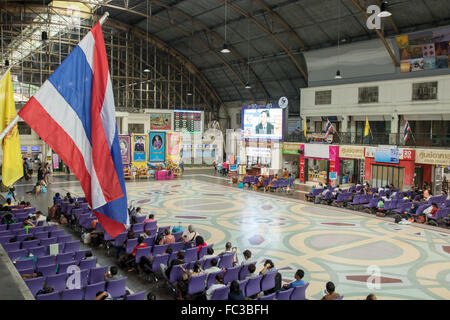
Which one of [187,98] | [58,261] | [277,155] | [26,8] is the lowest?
[58,261]

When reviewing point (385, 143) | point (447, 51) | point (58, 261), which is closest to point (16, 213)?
point (58, 261)

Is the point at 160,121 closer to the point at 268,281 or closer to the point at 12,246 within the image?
the point at 12,246

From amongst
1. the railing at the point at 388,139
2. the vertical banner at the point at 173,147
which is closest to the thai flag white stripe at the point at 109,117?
the railing at the point at 388,139

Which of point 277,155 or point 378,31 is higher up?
point 378,31

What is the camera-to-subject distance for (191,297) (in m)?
9.06

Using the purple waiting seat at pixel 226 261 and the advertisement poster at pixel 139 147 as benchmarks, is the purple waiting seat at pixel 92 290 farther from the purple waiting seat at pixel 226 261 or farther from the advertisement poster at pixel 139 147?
the advertisement poster at pixel 139 147

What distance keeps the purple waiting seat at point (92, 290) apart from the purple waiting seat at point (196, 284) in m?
1.88

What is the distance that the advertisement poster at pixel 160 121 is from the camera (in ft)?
144

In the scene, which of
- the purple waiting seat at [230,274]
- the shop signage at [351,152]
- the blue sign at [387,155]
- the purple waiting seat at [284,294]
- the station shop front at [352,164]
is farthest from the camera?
the station shop front at [352,164]

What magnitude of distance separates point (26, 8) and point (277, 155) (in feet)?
87.3

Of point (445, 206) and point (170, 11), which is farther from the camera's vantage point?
point (170, 11)

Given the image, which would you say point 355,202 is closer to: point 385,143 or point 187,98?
point 385,143

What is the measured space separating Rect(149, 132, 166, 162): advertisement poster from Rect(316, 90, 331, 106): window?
14.2m

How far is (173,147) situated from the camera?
3828 cm
